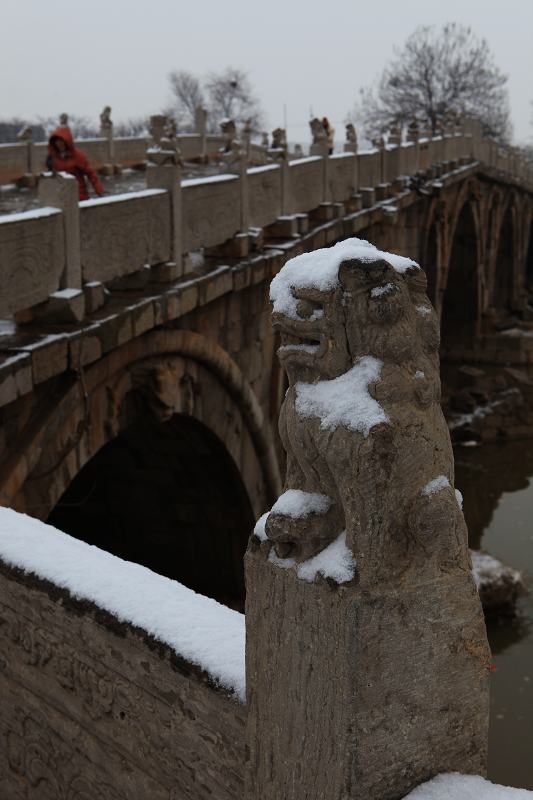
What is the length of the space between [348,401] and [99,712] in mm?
1775

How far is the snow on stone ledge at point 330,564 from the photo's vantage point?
8.34 ft

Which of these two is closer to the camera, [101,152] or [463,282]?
[101,152]

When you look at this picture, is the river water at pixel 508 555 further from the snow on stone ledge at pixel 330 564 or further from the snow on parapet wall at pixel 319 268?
the snow on parapet wall at pixel 319 268

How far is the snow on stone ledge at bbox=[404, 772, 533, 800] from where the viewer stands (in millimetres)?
2682

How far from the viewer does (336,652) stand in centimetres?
261

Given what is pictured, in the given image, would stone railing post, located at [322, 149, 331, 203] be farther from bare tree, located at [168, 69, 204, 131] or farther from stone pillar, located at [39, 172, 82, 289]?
bare tree, located at [168, 69, 204, 131]

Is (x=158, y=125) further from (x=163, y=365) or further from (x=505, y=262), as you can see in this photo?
(x=505, y=262)

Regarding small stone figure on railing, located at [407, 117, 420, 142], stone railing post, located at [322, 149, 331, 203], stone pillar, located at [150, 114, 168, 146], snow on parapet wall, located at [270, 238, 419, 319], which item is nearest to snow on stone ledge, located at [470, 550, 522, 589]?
stone railing post, located at [322, 149, 331, 203]

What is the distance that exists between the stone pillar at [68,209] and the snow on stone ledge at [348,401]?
4.17 metres

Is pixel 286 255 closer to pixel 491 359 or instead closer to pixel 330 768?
pixel 330 768

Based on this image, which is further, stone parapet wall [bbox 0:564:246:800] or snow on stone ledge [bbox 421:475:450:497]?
stone parapet wall [bbox 0:564:246:800]

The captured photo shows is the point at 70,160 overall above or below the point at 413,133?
below

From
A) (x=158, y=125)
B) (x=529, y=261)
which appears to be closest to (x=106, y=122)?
(x=158, y=125)

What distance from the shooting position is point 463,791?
8.89 feet
